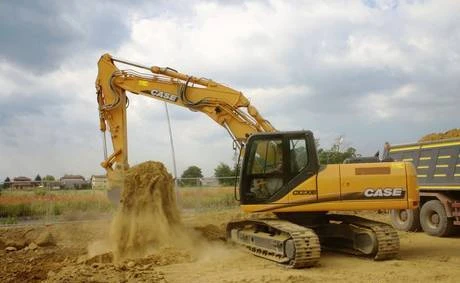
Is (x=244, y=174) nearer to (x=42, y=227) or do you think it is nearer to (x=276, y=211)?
(x=276, y=211)

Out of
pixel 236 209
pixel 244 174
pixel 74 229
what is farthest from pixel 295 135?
pixel 236 209

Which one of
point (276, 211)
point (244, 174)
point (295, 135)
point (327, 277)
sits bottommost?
point (327, 277)

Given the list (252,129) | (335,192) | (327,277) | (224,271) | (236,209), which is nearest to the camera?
(327,277)

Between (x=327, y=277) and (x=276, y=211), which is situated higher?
(x=276, y=211)

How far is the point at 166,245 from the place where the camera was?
40.7ft

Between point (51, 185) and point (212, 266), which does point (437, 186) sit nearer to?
point (212, 266)

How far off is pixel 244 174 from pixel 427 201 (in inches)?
274

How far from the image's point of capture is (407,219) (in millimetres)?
17219

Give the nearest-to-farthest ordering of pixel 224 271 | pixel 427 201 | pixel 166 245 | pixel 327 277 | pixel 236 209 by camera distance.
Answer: pixel 327 277 → pixel 224 271 → pixel 166 245 → pixel 427 201 → pixel 236 209

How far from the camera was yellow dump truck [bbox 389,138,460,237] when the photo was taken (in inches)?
599

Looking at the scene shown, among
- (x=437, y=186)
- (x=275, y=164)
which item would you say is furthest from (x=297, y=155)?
(x=437, y=186)

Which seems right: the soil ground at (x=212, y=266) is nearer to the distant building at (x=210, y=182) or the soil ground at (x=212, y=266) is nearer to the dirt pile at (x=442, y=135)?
the dirt pile at (x=442, y=135)

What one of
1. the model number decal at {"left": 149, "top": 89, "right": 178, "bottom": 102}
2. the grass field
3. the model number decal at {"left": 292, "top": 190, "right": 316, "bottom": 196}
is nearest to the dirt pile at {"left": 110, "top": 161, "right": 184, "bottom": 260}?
the model number decal at {"left": 149, "top": 89, "right": 178, "bottom": 102}

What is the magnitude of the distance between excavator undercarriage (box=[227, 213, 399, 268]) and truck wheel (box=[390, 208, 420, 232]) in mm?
4974
